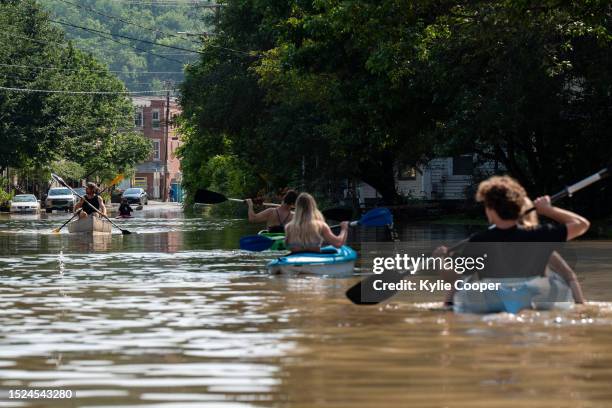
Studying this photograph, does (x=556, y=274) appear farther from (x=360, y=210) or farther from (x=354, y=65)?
(x=360, y=210)

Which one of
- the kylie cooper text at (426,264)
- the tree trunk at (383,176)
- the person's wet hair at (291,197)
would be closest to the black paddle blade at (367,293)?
the kylie cooper text at (426,264)

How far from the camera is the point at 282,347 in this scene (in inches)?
497

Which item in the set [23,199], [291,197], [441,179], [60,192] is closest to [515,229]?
[291,197]

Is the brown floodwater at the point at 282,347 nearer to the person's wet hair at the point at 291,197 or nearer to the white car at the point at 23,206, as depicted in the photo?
the person's wet hair at the point at 291,197

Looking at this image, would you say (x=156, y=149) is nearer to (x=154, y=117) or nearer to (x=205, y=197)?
(x=154, y=117)

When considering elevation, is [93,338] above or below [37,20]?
below

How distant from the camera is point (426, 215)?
192ft

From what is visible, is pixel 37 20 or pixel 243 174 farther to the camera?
pixel 37 20

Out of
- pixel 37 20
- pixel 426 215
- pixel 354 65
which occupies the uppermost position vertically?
pixel 37 20

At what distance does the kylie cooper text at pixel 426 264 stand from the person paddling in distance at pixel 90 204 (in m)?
15.5

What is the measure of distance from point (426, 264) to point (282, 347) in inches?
523

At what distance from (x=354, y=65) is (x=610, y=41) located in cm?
916

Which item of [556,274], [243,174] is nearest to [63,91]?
[243,174]

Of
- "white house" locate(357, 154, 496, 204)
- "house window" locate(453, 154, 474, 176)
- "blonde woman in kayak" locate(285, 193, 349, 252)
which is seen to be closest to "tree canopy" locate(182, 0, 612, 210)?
"house window" locate(453, 154, 474, 176)
